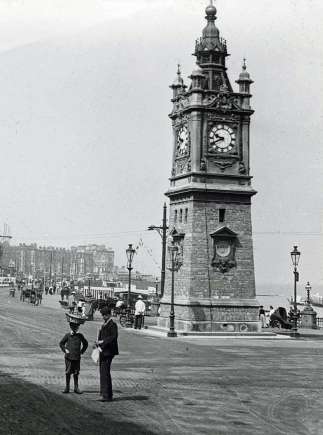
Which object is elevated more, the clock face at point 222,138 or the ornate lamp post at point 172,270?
the clock face at point 222,138

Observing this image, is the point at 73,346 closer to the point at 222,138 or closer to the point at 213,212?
the point at 213,212

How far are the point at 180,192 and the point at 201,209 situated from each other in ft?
5.43

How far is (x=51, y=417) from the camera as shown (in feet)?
41.2

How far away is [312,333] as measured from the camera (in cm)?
4228

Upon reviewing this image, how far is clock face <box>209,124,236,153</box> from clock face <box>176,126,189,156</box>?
1382 millimetres

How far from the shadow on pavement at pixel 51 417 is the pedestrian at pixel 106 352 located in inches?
21.1

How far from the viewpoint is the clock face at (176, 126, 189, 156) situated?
39.1 m

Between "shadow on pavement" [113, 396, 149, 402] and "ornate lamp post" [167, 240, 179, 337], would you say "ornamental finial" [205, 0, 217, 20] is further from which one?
"shadow on pavement" [113, 396, 149, 402]

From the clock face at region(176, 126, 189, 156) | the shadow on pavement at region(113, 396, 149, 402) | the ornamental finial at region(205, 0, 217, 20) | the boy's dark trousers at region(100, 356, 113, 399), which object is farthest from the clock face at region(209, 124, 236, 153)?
the boy's dark trousers at region(100, 356, 113, 399)

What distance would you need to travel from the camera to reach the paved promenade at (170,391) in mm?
12578

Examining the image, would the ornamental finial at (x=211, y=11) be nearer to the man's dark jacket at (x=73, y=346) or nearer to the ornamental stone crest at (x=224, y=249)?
the ornamental stone crest at (x=224, y=249)

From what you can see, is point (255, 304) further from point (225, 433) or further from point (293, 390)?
point (225, 433)

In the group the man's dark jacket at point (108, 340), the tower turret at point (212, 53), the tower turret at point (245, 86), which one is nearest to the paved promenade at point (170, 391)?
the man's dark jacket at point (108, 340)

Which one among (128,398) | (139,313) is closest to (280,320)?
(139,313)
